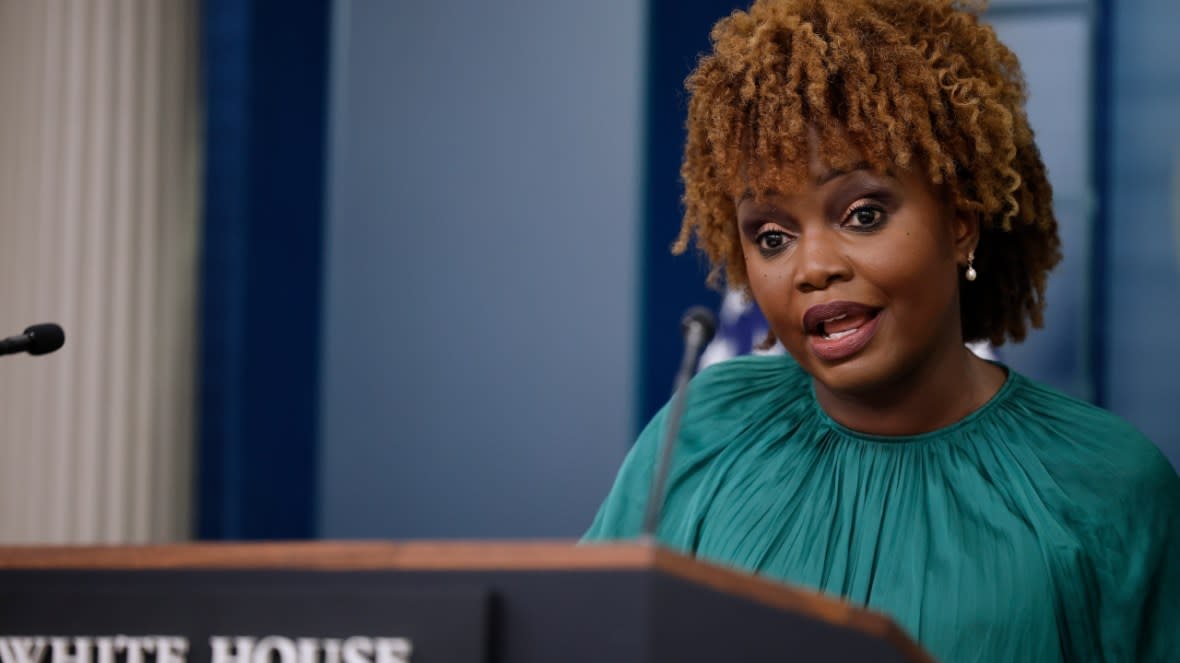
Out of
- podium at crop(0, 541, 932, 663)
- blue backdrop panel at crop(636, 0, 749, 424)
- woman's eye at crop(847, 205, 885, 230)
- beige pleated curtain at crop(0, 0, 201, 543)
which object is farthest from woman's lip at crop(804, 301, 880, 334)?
beige pleated curtain at crop(0, 0, 201, 543)

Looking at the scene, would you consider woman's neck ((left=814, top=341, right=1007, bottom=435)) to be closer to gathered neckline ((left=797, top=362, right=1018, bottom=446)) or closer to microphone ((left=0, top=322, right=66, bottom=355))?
gathered neckline ((left=797, top=362, right=1018, bottom=446))

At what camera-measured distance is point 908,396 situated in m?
2.23

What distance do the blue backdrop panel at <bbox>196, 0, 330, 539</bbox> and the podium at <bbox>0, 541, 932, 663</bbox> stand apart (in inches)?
111

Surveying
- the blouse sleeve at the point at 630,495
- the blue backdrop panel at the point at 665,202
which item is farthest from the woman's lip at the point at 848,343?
the blue backdrop panel at the point at 665,202

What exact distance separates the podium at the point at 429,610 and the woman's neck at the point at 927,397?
0.89m

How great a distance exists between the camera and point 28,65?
3.82 metres

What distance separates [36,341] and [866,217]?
1.17m

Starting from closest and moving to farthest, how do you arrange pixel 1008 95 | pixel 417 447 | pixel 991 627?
pixel 991 627 → pixel 1008 95 → pixel 417 447

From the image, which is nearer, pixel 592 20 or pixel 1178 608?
pixel 1178 608

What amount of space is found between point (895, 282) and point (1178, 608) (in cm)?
61

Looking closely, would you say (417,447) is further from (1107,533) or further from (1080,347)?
(1107,533)

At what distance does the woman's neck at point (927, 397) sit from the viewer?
7.29ft

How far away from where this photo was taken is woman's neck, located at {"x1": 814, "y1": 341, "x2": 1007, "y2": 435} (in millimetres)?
2221

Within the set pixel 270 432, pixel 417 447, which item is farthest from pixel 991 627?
pixel 270 432
